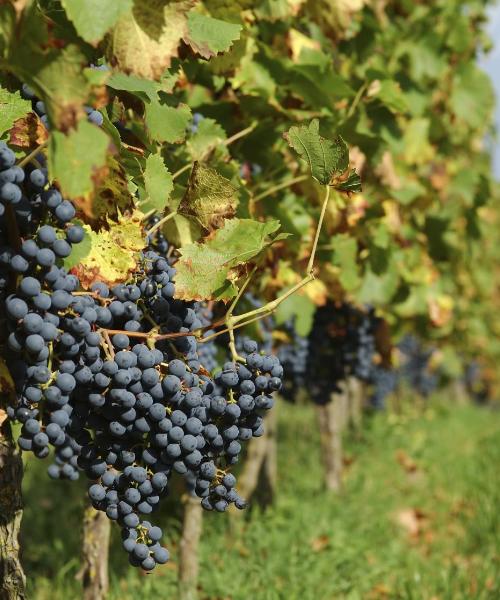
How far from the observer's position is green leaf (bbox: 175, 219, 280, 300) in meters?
1.70

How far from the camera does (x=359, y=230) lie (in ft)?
10.8

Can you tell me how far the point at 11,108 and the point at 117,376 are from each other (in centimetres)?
63

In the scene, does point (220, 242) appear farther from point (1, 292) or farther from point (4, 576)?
point (4, 576)

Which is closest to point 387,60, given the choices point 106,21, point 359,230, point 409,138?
point 409,138

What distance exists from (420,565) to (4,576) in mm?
3063

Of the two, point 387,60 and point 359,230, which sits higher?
point 387,60

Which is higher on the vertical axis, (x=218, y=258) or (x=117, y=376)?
(x=218, y=258)

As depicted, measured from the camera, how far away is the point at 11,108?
154 cm

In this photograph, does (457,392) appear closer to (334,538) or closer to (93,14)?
(334,538)

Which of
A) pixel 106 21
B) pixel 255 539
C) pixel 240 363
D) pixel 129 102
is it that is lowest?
pixel 255 539

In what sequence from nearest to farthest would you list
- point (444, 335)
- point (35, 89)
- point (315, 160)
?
point (35, 89)
point (315, 160)
point (444, 335)

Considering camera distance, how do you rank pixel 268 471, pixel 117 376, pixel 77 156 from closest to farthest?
pixel 77 156, pixel 117 376, pixel 268 471

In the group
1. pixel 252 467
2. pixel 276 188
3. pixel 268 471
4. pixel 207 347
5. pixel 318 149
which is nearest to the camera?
pixel 318 149

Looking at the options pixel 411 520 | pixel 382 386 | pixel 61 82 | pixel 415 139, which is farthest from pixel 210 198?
pixel 382 386
